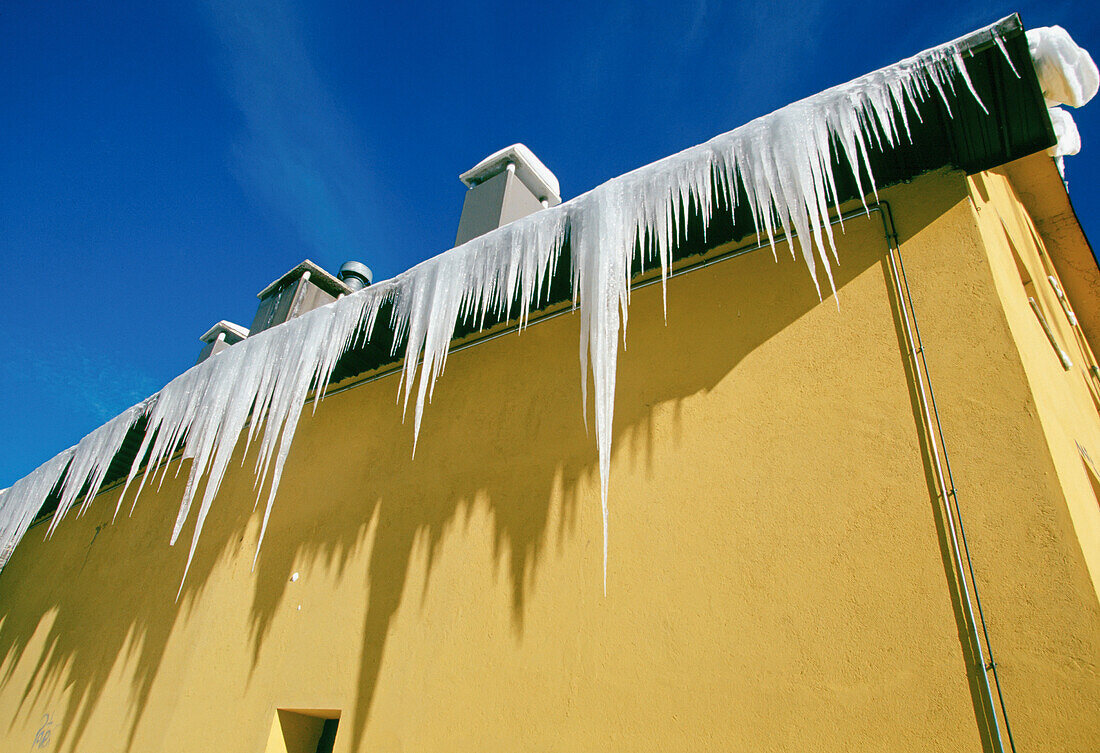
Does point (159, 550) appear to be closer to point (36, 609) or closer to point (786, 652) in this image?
point (36, 609)

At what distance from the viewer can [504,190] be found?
5.06 meters

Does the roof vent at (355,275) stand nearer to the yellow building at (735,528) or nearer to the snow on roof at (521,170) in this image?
the snow on roof at (521,170)

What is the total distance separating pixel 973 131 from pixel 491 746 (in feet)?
10.3

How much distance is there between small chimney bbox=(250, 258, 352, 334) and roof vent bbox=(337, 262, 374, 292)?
216mm

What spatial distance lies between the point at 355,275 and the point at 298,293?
2.84ft

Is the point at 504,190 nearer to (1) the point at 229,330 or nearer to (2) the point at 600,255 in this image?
(2) the point at 600,255

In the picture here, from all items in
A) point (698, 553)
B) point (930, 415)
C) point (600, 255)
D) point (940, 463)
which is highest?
point (600, 255)

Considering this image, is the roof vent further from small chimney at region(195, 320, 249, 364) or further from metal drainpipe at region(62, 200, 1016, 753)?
metal drainpipe at region(62, 200, 1016, 753)

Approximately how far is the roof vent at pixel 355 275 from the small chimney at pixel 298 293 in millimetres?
216

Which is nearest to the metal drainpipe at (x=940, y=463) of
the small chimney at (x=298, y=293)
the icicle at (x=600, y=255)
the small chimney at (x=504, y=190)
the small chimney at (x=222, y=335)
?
the icicle at (x=600, y=255)

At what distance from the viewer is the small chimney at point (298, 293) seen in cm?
652

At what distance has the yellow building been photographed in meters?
1.72

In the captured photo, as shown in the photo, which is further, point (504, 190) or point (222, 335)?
point (222, 335)

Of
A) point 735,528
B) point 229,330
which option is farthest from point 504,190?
point 229,330
